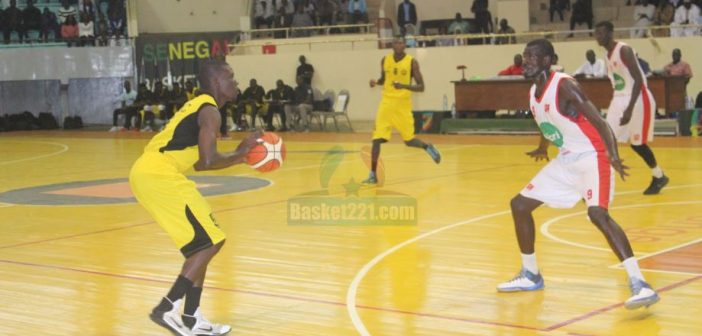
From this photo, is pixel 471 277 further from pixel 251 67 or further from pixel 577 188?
pixel 251 67

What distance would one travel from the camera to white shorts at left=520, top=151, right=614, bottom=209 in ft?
20.5

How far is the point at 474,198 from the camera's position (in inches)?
454

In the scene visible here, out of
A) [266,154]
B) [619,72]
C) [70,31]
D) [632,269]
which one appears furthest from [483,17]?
[266,154]

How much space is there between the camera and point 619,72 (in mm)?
11086

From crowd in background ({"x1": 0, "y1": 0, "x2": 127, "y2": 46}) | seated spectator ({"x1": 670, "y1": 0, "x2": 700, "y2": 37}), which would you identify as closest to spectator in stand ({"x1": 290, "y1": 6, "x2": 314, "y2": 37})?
crowd in background ({"x1": 0, "y1": 0, "x2": 127, "y2": 46})

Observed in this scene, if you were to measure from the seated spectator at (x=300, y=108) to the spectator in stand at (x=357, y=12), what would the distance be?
3707 mm

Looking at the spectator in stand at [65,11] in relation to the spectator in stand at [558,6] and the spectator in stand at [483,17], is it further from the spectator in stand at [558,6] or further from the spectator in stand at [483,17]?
the spectator in stand at [558,6]

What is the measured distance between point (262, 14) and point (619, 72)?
67.2ft

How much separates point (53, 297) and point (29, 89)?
1001 inches

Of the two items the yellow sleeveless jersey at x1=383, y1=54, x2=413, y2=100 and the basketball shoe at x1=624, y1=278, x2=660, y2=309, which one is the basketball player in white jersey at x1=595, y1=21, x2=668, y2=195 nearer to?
the yellow sleeveless jersey at x1=383, y1=54, x2=413, y2=100

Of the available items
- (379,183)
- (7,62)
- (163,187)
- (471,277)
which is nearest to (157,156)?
(163,187)

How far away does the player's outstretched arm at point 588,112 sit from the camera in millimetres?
6084

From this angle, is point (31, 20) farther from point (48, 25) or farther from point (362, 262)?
point (362, 262)

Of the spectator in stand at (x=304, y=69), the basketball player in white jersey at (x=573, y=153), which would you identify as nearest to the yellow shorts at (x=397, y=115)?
the basketball player in white jersey at (x=573, y=153)
